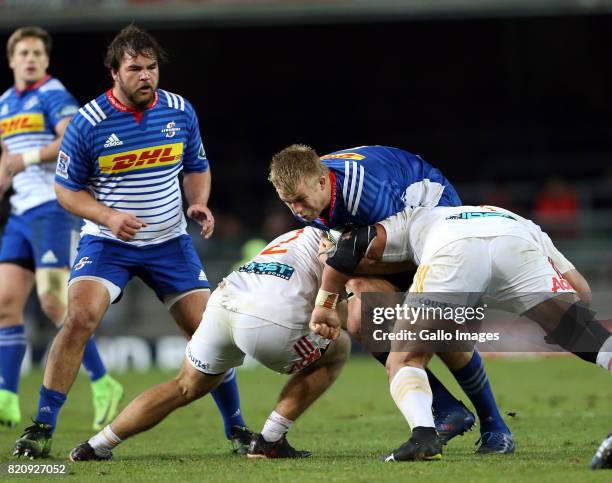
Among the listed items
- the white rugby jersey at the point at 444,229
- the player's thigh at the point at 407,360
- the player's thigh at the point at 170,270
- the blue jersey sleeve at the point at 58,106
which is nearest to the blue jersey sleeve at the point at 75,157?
the player's thigh at the point at 170,270

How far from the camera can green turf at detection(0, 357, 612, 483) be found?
17.4 ft

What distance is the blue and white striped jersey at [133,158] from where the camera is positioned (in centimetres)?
659

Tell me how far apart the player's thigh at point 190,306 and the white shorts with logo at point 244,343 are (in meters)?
0.80

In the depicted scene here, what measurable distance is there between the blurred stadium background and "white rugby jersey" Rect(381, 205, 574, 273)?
42.3ft

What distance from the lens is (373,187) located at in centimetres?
583

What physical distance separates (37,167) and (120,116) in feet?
7.47

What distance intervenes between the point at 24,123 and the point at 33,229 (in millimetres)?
809

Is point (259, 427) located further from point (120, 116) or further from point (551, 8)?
point (551, 8)

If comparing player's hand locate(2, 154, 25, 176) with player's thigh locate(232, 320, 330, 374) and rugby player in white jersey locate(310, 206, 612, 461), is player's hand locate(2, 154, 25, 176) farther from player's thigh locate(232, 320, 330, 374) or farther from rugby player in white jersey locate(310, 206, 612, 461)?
rugby player in white jersey locate(310, 206, 612, 461)

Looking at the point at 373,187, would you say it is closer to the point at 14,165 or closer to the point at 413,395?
the point at 413,395

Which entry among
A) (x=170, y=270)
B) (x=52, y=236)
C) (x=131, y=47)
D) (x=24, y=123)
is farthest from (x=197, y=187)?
(x=24, y=123)

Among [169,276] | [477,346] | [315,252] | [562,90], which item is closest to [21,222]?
[169,276]

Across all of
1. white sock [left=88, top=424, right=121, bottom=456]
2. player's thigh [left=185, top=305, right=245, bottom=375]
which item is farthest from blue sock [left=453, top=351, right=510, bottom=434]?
white sock [left=88, top=424, right=121, bottom=456]

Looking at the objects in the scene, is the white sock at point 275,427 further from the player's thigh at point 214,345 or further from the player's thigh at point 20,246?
the player's thigh at point 20,246
